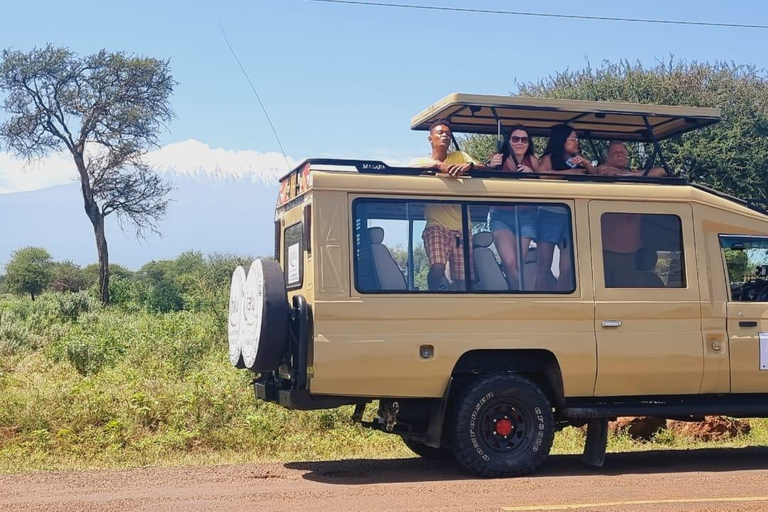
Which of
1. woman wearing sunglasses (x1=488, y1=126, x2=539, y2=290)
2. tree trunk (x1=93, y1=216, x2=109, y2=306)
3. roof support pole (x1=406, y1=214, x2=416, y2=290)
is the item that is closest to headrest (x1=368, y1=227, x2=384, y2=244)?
roof support pole (x1=406, y1=214, x2=416, y2=290)

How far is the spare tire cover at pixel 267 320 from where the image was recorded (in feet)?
27.0

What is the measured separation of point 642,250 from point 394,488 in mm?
3246

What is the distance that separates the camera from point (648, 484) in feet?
26.7

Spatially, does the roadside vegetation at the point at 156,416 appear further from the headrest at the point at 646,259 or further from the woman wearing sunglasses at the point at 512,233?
the woman wearing sunglasses at the point at 512,233

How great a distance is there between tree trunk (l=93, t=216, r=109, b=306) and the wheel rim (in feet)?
80.8

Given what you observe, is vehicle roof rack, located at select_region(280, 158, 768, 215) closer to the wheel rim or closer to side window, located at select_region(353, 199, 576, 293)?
side window, located at select_region(353, 199, 576, 293)

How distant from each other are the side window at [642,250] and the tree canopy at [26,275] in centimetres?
3451

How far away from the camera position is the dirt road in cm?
724

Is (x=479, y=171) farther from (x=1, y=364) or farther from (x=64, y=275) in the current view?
(x=64, y=275)

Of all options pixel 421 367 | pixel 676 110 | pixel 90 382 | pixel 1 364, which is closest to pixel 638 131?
pixel 676 110

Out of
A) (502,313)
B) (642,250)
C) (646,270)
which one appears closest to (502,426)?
(502,313)

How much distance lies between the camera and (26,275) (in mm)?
40688

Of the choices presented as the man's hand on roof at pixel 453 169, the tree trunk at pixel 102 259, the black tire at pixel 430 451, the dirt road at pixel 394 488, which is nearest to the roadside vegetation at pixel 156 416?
the black tire at pixel 430 451

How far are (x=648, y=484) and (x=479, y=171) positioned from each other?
3.05 metres
